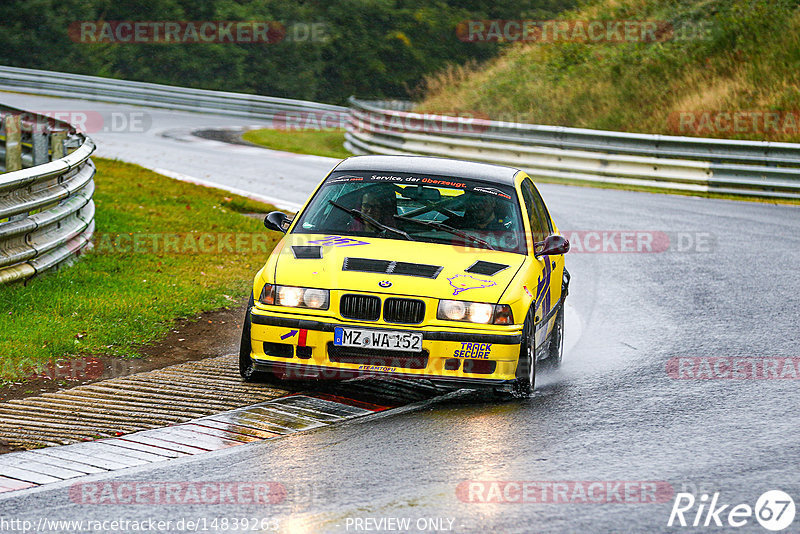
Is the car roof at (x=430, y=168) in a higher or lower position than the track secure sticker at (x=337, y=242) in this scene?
higher

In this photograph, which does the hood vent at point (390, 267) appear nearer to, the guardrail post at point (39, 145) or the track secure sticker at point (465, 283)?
the track secure sticker at point (465, 283)

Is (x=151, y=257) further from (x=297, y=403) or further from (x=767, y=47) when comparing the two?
(x=767, y=47)

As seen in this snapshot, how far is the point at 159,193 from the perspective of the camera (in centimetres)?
1697

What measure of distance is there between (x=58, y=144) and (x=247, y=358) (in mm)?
6783

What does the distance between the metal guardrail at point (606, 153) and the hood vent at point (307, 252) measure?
48.6ft

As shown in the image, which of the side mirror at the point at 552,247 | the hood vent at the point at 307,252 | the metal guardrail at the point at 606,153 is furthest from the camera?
the metal guardrail at the point at 606,153

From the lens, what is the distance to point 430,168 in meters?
8.75

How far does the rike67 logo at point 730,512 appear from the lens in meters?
5.02

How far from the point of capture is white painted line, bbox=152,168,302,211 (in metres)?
16.9

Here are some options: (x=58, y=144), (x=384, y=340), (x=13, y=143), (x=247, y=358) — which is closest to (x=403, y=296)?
(x=384, y=340)

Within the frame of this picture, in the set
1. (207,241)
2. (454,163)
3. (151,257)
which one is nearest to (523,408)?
(454,163)

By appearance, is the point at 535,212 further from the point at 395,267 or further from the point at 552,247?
the point at 395,267

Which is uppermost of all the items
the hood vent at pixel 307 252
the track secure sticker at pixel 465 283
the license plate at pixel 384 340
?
the hood vent at pixel 307 252

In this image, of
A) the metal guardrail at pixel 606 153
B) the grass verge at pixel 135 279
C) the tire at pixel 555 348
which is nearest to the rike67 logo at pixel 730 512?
the tire at pixel 555 348
